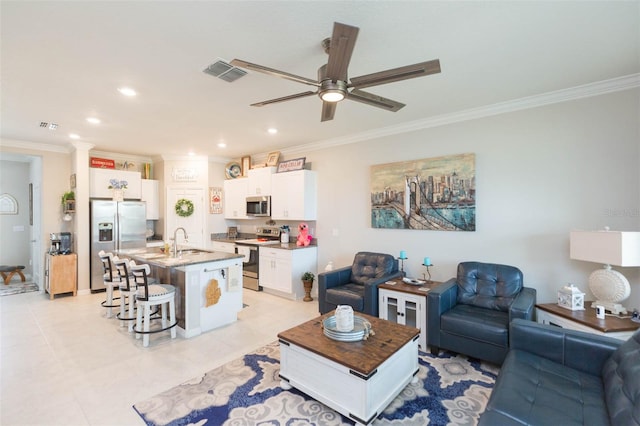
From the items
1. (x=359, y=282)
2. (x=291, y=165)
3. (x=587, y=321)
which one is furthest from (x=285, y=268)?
(x=587, y=321)

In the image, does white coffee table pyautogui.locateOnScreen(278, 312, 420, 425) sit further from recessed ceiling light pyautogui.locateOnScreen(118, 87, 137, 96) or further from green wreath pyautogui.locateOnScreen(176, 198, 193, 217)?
green wreath pyautogui.locateOnScreen(176, 198, 193, 217)

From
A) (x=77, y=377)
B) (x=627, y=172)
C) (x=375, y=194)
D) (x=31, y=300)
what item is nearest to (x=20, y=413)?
(x=77, y=377)

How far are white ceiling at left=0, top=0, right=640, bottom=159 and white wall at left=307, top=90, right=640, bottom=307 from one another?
324 mm

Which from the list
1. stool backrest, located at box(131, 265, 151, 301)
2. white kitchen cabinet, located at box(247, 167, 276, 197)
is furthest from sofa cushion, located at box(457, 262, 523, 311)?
→ white kitchen cabinet, located at box(247, 167, 276, 197)

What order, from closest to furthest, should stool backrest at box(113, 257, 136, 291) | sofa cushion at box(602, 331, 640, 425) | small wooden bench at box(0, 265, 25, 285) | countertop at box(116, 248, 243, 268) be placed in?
sofa cushion at box(602, 331, 640, 425) < stool backrest at box(113, 257, 136, 291) < countertop at box(116, 248, 243, 268) < small wooden bench at box(0, 265, 25, 285)

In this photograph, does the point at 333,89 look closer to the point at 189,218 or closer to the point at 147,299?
the point at 147,299

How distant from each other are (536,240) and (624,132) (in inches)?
50.0

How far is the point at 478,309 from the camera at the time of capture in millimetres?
3127

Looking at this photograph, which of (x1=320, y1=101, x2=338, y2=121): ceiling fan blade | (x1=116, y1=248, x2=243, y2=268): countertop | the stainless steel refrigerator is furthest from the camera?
the stainless steel refrigerator

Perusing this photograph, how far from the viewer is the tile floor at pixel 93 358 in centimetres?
227

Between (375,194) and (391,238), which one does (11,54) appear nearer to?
(375,194)

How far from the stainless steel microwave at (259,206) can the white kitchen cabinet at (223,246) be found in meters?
0.75

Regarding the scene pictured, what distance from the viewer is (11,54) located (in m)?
2.29

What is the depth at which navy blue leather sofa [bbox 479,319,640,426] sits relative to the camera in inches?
59.0
